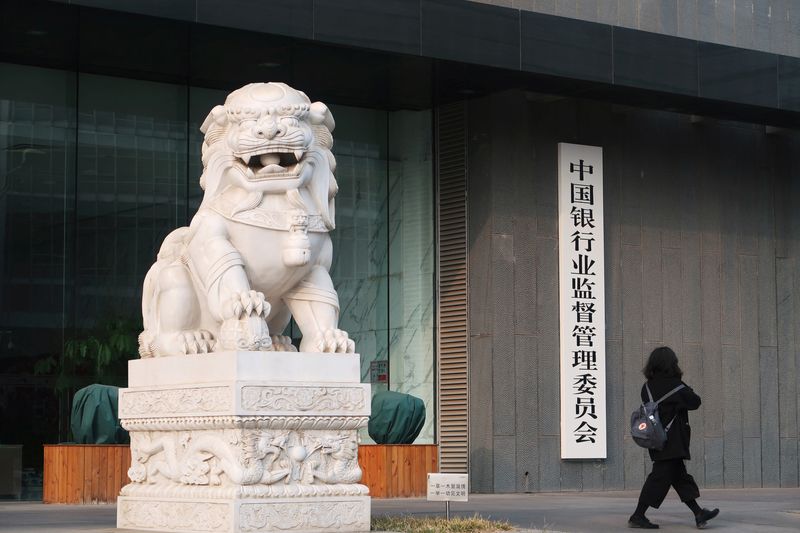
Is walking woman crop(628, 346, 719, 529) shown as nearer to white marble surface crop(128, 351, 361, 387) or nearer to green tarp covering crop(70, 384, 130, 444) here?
white marble surface crop(128, 351, 361, 387)

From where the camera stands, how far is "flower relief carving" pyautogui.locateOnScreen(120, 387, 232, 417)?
9.15 meters

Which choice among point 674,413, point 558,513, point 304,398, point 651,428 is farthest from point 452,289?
point 304,398

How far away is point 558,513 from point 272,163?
5.22m

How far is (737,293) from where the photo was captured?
833 inches

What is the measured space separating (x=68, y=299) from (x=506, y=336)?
5.89 metres

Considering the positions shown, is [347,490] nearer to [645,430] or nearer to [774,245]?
[645,430]

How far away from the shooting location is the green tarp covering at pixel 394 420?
55.1 feet

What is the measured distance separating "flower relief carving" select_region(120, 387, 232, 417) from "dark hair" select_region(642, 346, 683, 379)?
12.9 ft

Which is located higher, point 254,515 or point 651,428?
point 651,428

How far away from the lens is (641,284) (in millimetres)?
20234

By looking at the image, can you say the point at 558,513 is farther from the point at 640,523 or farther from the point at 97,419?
the point at 97,419

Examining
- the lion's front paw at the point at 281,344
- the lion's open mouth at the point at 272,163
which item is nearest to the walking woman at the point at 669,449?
the lion's front paw at the point at 281,344

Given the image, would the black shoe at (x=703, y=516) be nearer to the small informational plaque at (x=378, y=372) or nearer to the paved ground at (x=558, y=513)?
the paved ground at (x=558, y=513)

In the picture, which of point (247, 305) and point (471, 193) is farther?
point (471, 193)
